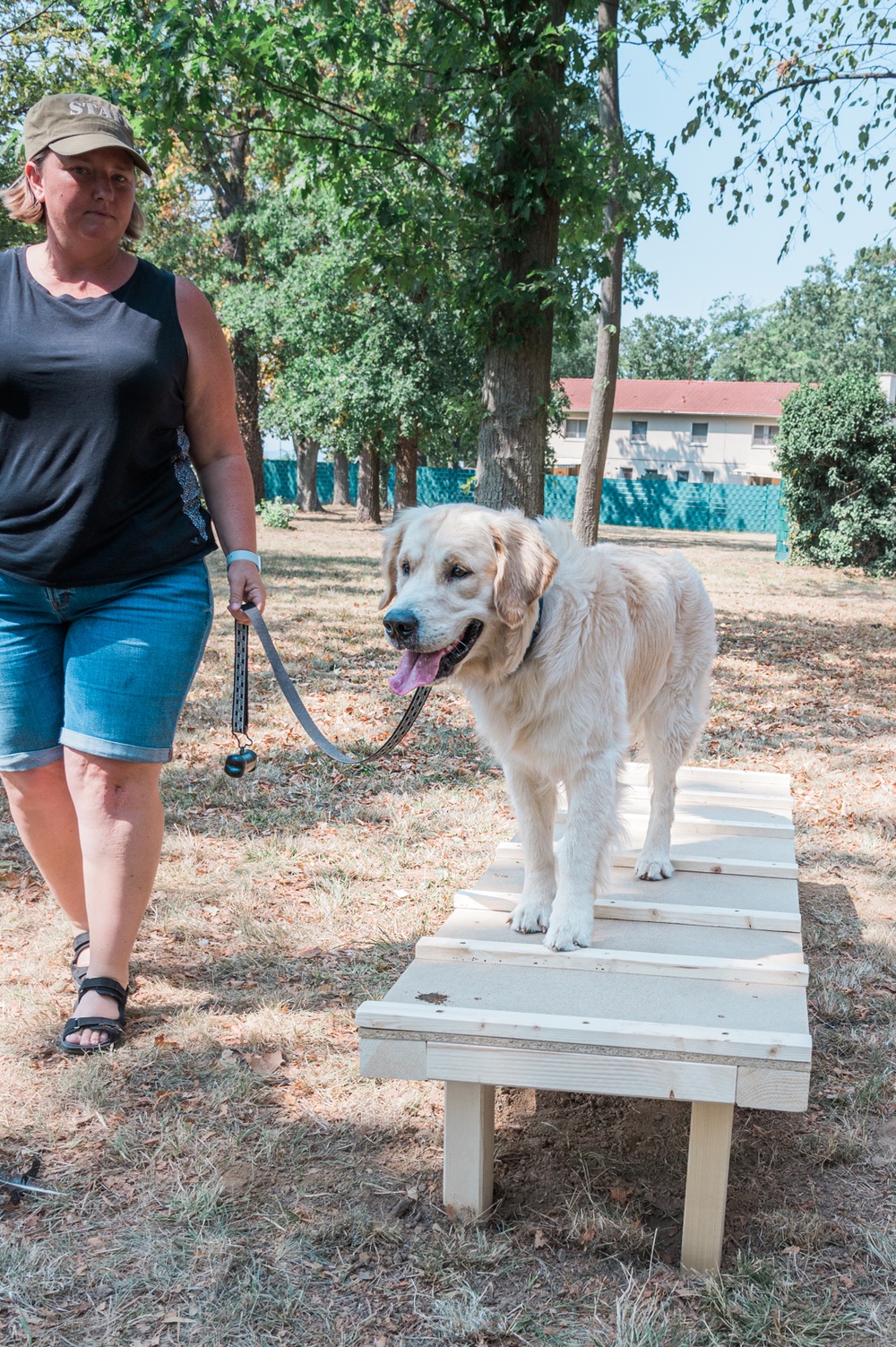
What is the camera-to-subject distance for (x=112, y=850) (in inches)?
119

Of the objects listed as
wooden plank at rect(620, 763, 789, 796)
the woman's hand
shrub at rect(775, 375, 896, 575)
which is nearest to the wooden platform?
the woman's hand

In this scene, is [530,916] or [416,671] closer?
[416,671]

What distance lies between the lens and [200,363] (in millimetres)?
2953

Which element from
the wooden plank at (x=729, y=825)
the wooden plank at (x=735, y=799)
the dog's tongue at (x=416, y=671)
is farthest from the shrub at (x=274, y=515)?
the dog's tongue at (x=416, y=671)

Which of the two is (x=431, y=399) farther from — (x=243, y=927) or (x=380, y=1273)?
(x=380, y=1273)

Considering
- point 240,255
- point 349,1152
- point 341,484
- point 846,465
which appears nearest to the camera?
point 349,1152

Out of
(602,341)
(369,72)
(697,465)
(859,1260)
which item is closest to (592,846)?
(859,1260)

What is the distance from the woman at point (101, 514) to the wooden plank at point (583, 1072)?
1255 millimetres

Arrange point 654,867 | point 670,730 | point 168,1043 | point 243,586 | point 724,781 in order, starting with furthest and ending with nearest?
point 724,781 → point 670,730 → point 654,867 → point 168,1043 → point 243,586

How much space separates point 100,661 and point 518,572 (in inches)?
48.1

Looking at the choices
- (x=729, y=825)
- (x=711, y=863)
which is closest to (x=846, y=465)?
(x=729, y=825)

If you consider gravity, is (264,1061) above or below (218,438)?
below

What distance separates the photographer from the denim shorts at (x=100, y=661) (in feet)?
9.56

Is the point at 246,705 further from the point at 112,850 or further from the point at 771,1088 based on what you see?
the point at 771,1088
